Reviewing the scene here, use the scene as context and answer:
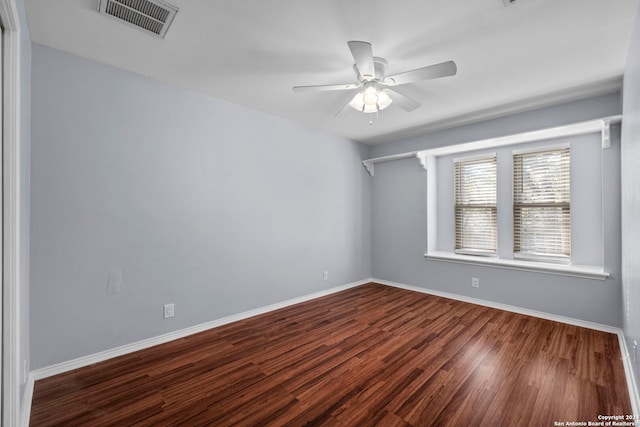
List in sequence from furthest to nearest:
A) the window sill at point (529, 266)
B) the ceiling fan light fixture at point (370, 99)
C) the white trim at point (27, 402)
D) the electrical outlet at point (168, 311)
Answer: the window sill at point (529, 266) → the electrical outlet at point (168, 311) → the ceiling fan light fixture at point (370, 99) → the white trim at point (27, 402)

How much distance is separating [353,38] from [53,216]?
8.75 ft

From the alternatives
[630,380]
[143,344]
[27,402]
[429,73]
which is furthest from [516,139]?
[27,402]

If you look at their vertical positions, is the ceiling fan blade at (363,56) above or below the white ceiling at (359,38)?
below

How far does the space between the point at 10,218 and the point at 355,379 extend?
88.8 inches

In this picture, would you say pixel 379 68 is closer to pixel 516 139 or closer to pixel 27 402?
pixel 516 139

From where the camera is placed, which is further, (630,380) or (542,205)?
(542,205)

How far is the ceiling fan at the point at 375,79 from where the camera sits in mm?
1837

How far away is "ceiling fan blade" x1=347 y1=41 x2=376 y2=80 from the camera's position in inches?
67.5

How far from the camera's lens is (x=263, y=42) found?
2100 mm

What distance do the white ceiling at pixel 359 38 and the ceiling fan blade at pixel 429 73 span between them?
0.26 metres

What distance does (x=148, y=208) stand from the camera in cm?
263

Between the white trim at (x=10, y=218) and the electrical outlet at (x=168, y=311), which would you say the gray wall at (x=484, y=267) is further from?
the white trim at (x=10, y=218)

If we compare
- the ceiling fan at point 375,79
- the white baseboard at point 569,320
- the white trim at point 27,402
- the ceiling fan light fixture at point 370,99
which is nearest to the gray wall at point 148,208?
the white trim at point 27,402

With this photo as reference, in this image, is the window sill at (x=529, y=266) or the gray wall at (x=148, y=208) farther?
the window sill at (x=529, y=266)
